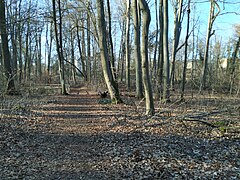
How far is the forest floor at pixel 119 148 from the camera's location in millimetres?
4633

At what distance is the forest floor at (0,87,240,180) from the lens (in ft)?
15.2

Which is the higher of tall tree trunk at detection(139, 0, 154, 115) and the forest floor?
tall tree trunk at detection(139, 0, 154, 115)

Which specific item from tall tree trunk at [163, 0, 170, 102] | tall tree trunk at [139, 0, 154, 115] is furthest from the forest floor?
tall tree trunk at [163, 0, 170, 102]

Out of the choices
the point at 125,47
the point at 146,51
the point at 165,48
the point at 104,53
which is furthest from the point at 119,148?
the point at 125,47

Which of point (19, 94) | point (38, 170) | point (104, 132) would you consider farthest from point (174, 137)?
point (19, 94)

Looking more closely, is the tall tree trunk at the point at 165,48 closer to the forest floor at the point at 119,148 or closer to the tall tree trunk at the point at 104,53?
the tall tree trunk at the point at 104,53

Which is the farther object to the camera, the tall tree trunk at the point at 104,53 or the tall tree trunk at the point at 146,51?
the tall tree trunk at the point at 104,53

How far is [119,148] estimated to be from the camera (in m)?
5.99

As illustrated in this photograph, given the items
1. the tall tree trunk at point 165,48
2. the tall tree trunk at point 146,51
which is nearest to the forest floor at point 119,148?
the tall tree trunk at point 146,51

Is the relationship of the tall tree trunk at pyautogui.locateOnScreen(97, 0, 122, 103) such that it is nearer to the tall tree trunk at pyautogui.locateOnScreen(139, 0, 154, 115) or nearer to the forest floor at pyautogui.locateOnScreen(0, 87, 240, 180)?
the forest floor at pyautogui.locateOnScreen(0, 87, 240, 180)

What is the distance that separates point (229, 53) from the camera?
29562 millimetres

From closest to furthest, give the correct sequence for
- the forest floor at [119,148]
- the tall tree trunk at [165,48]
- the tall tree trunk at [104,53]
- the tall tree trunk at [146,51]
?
the forest floor at [119,148]
the tall tree trunk at [146,51]
the tall tree trunk at [165,48]
the tall tree trunk at [104,53]

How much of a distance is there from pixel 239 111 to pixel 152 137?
4755 mm

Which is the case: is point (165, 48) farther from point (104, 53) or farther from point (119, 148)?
point (119, 148)
